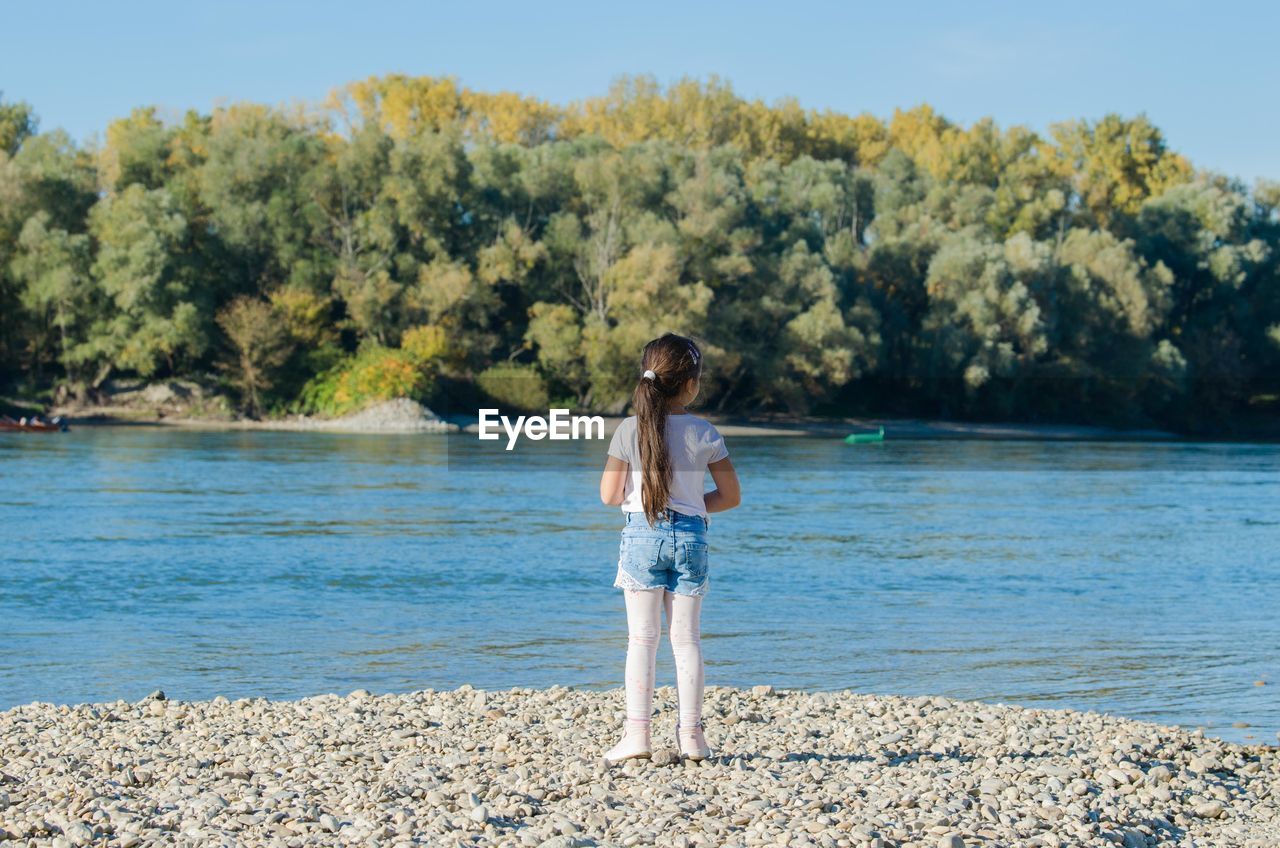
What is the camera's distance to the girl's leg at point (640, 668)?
25.7 ft

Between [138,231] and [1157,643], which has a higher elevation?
[138,231]

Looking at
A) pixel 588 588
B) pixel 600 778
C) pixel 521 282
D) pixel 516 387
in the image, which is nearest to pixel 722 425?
pixel 516 387

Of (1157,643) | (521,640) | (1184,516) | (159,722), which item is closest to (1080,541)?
(1184,516)

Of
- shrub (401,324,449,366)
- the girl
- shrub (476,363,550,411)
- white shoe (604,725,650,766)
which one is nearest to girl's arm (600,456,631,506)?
the girl

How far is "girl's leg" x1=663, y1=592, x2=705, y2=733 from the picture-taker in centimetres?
780

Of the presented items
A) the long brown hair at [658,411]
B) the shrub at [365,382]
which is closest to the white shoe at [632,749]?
the long brown hair at [658,411]

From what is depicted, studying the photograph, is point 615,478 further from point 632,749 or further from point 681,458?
point 632,749

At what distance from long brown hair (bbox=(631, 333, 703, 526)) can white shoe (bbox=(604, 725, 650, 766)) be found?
3.83 feet

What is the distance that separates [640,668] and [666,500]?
924 millimetres

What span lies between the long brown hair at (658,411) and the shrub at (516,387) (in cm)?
6099

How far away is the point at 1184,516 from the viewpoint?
31750 millimetres

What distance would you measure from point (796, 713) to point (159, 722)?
4.13 m

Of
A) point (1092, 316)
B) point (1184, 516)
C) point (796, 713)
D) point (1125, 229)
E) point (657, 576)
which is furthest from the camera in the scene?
point (1125, 229)

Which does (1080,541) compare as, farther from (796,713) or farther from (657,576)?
(657,576)
